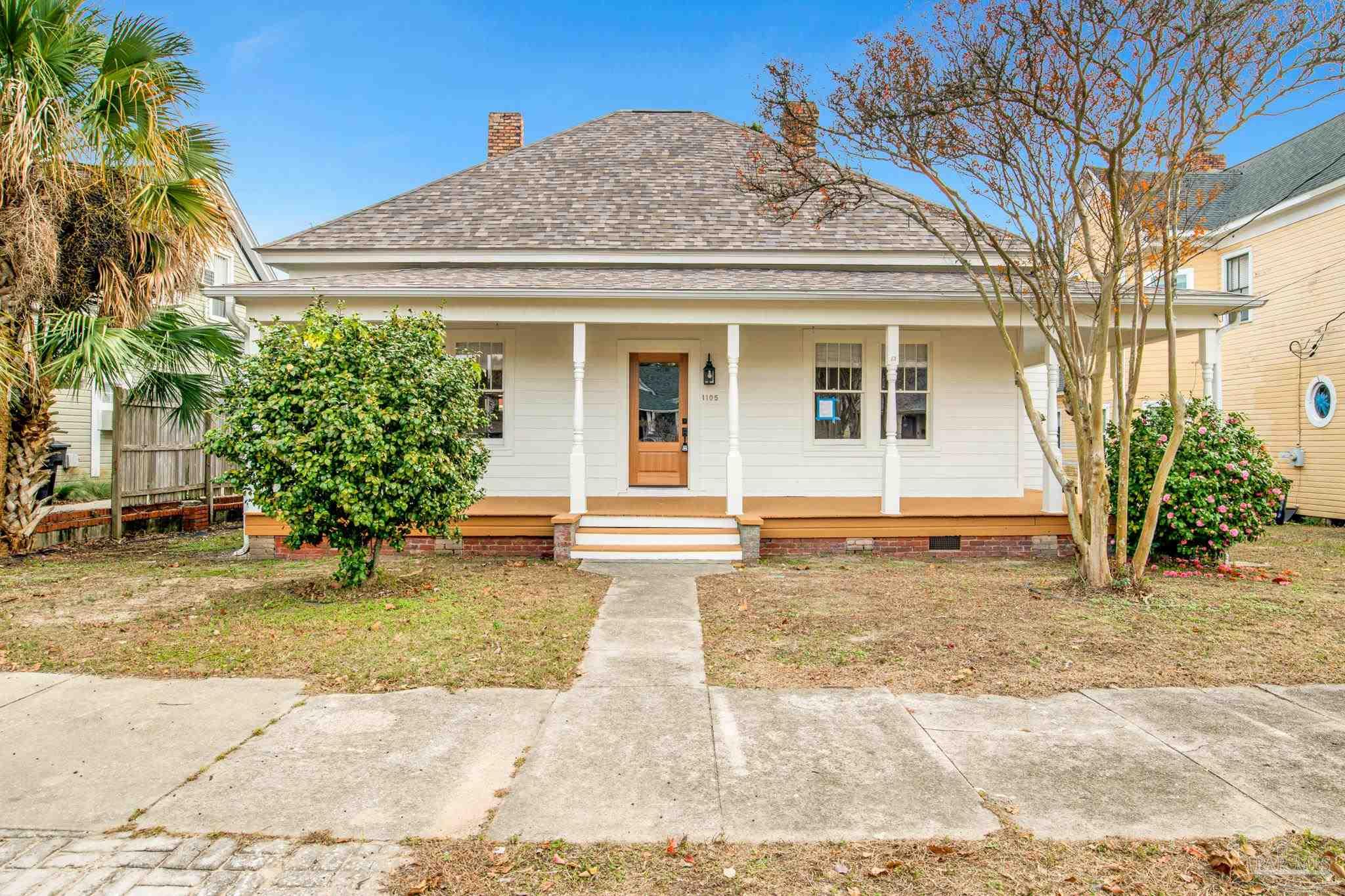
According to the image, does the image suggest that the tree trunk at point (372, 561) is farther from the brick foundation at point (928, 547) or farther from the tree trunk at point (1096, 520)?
the tree trunk at point (1096, 520)

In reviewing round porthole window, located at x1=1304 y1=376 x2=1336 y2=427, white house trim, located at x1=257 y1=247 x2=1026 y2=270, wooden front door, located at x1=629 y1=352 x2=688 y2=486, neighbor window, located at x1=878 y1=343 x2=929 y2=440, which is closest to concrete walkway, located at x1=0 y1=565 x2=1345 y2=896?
wooden front door, located at x1=629 y1=352 x2=688 y2=486

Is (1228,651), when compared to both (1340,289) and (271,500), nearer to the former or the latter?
(271,500)

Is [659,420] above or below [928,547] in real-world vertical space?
above

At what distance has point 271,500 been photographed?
641cm

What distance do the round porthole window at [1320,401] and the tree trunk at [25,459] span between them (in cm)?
1985

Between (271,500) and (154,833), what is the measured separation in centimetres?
412

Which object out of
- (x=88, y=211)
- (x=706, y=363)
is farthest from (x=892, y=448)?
(x=88, y=211)

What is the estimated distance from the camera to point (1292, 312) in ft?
45.6

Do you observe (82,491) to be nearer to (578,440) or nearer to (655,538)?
(578,440)

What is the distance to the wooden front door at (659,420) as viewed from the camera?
10969mm

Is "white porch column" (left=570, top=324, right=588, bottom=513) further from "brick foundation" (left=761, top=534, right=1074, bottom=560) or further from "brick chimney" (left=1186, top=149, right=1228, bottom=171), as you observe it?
"brick chimney" (left=1186, top=149, right=1228, bottom=171)

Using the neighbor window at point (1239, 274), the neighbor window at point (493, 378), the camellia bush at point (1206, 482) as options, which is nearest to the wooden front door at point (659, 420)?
the neighbor window at point (493, 378)

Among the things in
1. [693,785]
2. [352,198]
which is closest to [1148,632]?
[693,785]

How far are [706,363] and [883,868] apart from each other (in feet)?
28.7
